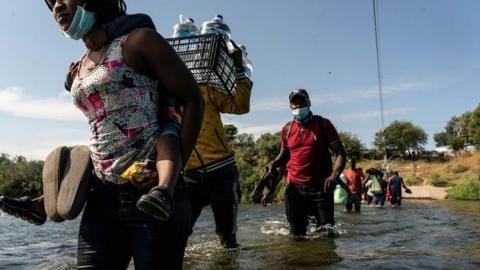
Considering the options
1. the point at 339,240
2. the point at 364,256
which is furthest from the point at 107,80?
the point at 339,240

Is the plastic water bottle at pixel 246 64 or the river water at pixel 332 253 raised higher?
the plastic water bottle at pixel 246 64

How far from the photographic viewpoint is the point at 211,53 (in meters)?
4.36

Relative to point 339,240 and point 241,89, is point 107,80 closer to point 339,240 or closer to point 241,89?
point 241,89

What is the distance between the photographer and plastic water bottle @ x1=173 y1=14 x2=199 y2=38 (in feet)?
16.6

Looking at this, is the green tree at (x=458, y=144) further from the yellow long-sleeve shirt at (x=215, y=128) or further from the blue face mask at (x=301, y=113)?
the yellow long-sleeve shirt at (x=215, y=128)

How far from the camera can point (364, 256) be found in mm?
5824

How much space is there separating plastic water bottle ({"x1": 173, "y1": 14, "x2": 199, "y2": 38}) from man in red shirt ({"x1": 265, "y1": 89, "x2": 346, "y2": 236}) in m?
2.14

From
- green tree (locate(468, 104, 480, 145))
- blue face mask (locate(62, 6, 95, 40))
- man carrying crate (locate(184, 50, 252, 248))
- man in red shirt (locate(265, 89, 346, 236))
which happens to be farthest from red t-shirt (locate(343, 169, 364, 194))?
green tree (locate(468, 104, 480, 145))

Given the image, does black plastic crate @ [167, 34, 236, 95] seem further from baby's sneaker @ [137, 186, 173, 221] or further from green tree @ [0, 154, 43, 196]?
green tree @ [0, 154, 43, 196]

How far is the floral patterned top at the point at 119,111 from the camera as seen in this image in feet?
7.79

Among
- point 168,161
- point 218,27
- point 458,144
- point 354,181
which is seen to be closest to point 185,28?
point 218,27

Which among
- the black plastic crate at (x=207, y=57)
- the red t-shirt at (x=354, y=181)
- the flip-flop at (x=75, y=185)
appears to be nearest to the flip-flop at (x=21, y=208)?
the flip-flop at (x=75, y=185)

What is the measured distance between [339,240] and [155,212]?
5.54 metres

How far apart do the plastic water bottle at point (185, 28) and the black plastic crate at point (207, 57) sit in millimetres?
491
